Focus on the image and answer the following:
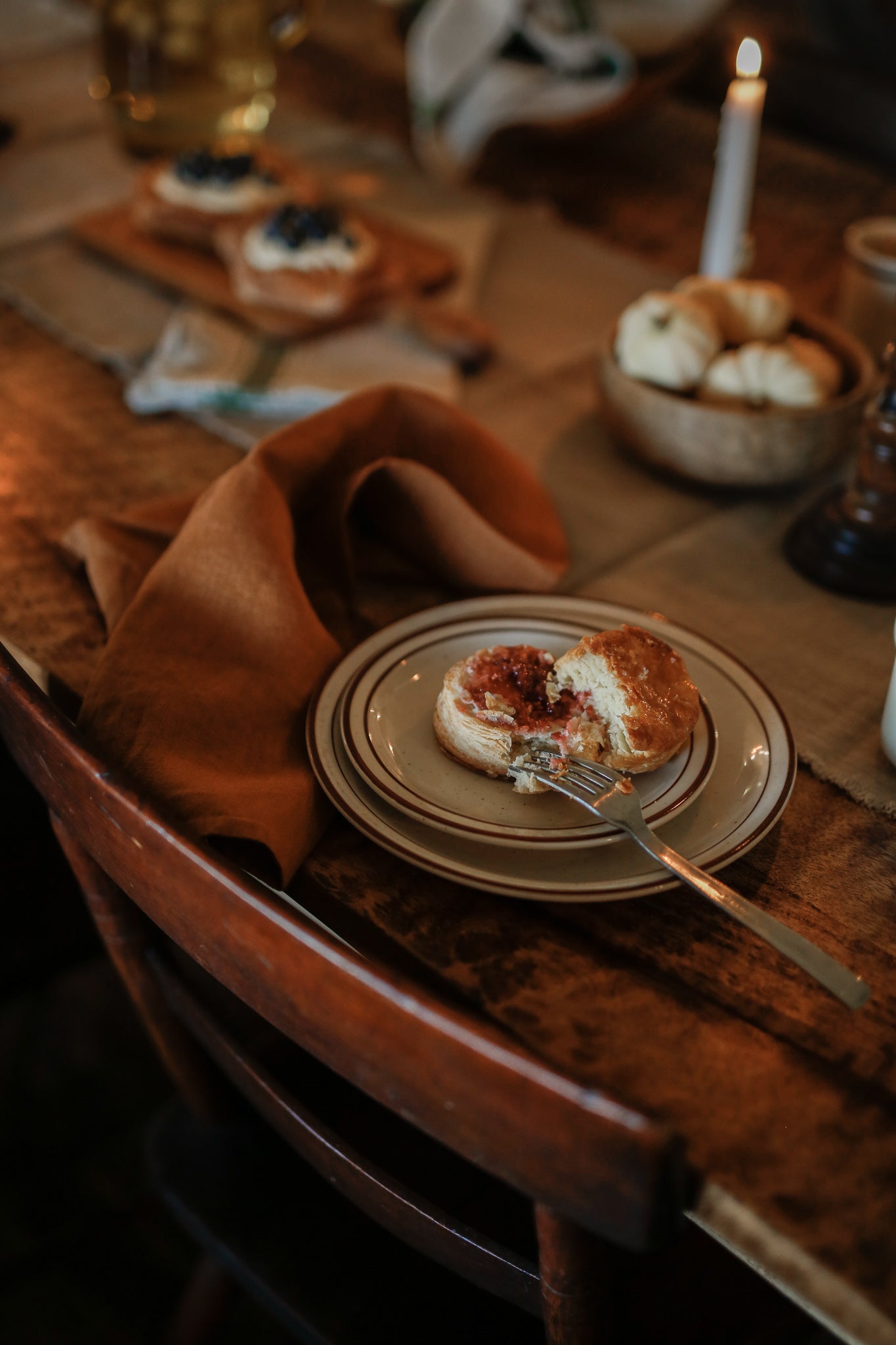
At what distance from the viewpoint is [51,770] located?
0.54 metres

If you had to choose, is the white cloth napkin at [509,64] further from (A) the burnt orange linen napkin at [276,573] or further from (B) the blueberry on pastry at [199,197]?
(A) the burnt orange linen napkin at [276,573]

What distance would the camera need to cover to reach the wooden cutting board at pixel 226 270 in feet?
3.63

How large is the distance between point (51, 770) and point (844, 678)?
1.59ft

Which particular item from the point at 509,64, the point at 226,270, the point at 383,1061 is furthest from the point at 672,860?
the point at 509,64

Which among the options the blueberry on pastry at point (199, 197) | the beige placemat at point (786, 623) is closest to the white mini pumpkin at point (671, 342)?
the beige placemat at point (786, 623)

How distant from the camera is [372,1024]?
1.38ft

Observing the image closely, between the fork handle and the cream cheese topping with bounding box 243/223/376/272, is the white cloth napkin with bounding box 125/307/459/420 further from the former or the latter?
the fork handle

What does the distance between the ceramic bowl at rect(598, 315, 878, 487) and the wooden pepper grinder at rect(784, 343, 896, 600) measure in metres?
0.04

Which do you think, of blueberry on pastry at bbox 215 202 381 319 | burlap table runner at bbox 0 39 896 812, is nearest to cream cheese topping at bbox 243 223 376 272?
blueberry on pastry at bbox 215 202 381 319

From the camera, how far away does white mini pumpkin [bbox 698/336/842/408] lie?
2.79 ft

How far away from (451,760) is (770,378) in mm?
424

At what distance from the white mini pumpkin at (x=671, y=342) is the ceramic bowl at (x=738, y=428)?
0.04 ft

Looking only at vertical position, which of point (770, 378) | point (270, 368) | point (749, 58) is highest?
point (749, 58)

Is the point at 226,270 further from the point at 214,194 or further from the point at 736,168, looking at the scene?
the point at 736,168
